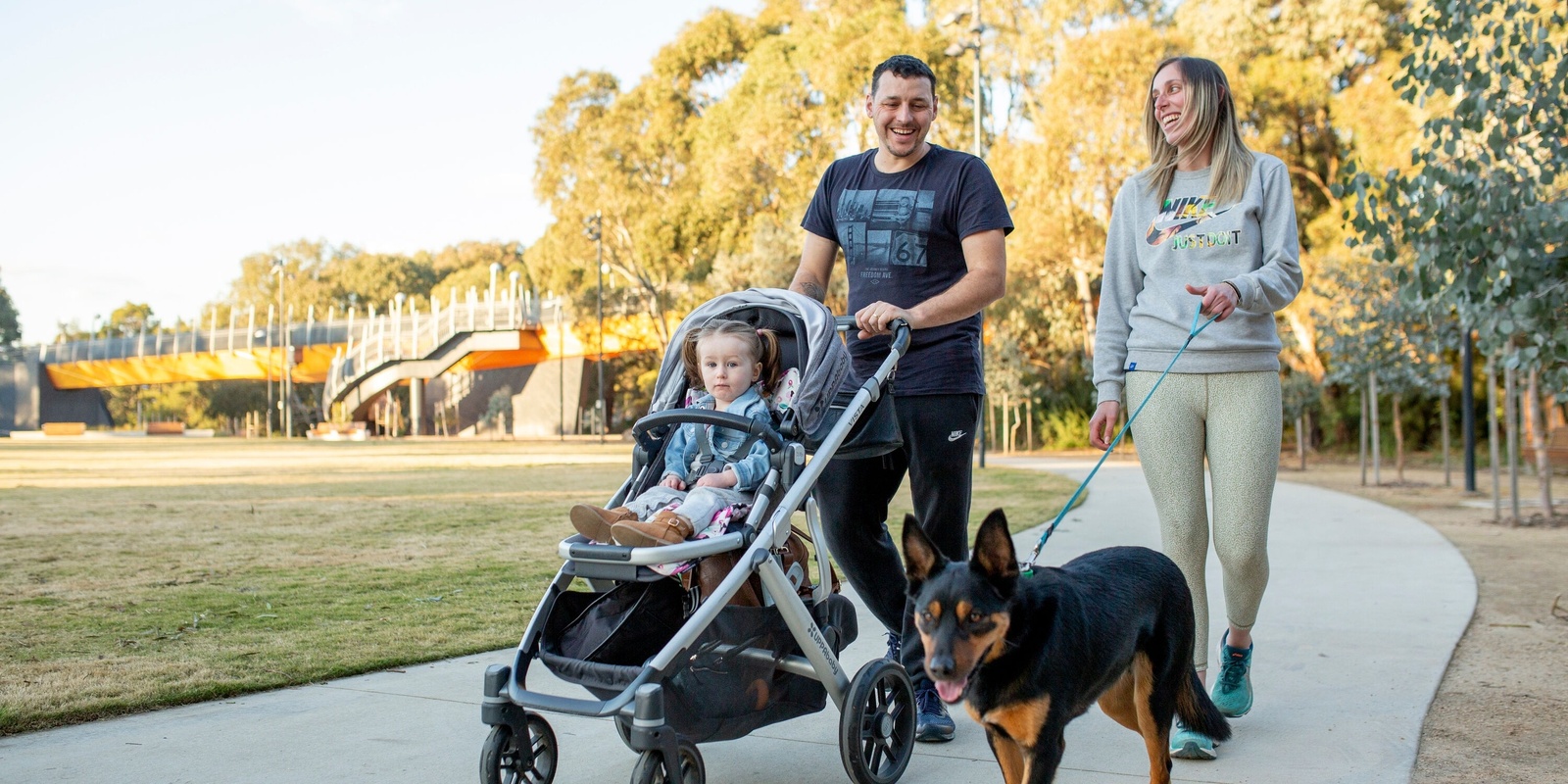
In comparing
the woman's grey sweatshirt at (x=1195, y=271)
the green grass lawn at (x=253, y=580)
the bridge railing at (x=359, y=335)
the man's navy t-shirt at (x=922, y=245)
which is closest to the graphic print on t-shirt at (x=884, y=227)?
the man's navy t-shirt at (x=922, y=245)

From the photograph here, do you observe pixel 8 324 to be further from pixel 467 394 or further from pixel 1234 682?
pixel 1234 682

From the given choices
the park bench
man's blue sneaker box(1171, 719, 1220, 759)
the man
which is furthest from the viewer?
the park bench

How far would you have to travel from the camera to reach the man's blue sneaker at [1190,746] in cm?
369

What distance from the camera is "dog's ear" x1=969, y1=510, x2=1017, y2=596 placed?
2.82m

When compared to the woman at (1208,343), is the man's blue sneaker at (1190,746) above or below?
below

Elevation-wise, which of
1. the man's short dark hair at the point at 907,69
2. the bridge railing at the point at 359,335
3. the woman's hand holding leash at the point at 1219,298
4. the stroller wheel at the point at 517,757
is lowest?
the stroller wheel at the point at 517,757

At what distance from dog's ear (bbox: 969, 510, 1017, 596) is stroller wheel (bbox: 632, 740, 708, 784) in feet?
2.88

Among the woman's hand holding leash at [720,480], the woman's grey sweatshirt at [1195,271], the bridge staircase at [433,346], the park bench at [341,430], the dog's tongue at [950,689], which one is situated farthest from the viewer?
the park bench at [341,430]

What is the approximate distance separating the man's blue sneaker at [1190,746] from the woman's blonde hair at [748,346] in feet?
5.37

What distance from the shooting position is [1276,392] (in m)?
3.92

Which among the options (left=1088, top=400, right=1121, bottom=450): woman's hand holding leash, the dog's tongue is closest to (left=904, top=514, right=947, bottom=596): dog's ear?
the dog's tongue

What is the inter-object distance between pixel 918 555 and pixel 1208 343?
147 cm

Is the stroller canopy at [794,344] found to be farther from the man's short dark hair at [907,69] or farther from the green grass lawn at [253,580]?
the green grass lawn at [253,580]

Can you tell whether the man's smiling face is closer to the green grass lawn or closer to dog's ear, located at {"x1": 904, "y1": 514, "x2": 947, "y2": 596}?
dog's ear, located at {"x1": 904, "y1": 514, "x2": 947, "y2": 596}
